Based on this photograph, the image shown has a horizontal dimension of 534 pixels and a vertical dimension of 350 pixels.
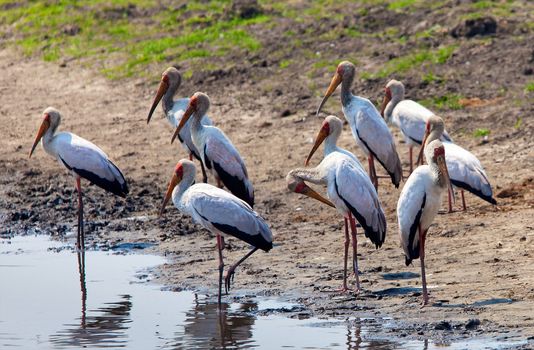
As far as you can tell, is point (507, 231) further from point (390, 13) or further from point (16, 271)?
point (390, 13)

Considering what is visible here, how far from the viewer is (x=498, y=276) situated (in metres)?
9.73

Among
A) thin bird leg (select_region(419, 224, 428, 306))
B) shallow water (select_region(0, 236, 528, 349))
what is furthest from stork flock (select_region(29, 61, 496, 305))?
shallow water (select_region(0, 236, 528, 349))

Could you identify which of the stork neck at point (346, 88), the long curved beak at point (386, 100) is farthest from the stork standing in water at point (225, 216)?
the long curved beak at point (386, 100)

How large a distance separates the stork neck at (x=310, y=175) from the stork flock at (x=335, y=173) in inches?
0.4

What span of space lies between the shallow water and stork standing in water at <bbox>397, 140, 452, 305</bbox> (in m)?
0.70

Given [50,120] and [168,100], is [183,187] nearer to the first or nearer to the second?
[50,120]

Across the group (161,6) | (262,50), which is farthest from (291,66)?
(161,6)

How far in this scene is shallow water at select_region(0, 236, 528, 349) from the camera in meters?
8.95

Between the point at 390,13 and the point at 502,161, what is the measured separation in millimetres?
5596

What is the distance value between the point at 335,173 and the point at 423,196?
91cm

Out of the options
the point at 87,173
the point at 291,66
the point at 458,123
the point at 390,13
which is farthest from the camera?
the point at 390,13

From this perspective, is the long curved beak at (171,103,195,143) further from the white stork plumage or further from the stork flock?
the white stork plumage

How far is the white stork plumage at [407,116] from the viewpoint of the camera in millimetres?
13117

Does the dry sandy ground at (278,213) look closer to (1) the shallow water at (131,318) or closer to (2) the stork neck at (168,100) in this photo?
(1) the shallow water at (131,318)
